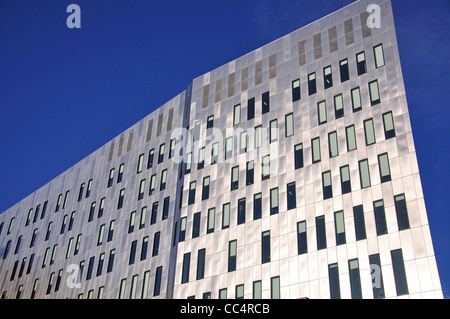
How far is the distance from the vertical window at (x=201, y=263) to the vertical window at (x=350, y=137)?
16801 millimetres

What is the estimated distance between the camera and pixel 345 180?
4516cm

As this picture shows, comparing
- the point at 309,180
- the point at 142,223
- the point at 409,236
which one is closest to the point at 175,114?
the point at 142,223

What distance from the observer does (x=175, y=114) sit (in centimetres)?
6456

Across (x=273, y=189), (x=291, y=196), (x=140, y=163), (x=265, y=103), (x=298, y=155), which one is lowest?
(x=291, y=196)

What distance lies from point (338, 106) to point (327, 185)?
26.3 ft

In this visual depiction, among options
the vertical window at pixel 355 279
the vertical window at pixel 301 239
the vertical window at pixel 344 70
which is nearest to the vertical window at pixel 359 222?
the vertical window at pixel 355 279

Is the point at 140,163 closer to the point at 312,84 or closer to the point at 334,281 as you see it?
the point at 312,84

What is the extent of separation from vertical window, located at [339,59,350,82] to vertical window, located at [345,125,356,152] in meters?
5.45

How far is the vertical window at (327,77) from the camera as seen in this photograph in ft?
168

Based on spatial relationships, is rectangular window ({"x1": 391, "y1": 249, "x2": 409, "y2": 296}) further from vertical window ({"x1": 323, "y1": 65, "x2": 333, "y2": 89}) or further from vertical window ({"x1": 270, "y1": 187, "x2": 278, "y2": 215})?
vertical window ({"x1": 323, "y1": 65, "x2": 333, "y2": 89})

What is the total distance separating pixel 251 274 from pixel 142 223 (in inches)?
707

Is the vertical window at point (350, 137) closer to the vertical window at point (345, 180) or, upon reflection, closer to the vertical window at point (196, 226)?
the vertical window at point (345, 180)

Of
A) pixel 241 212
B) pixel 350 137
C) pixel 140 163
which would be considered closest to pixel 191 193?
pixel 241 212

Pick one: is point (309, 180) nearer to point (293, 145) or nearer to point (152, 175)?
point (293, 145)
